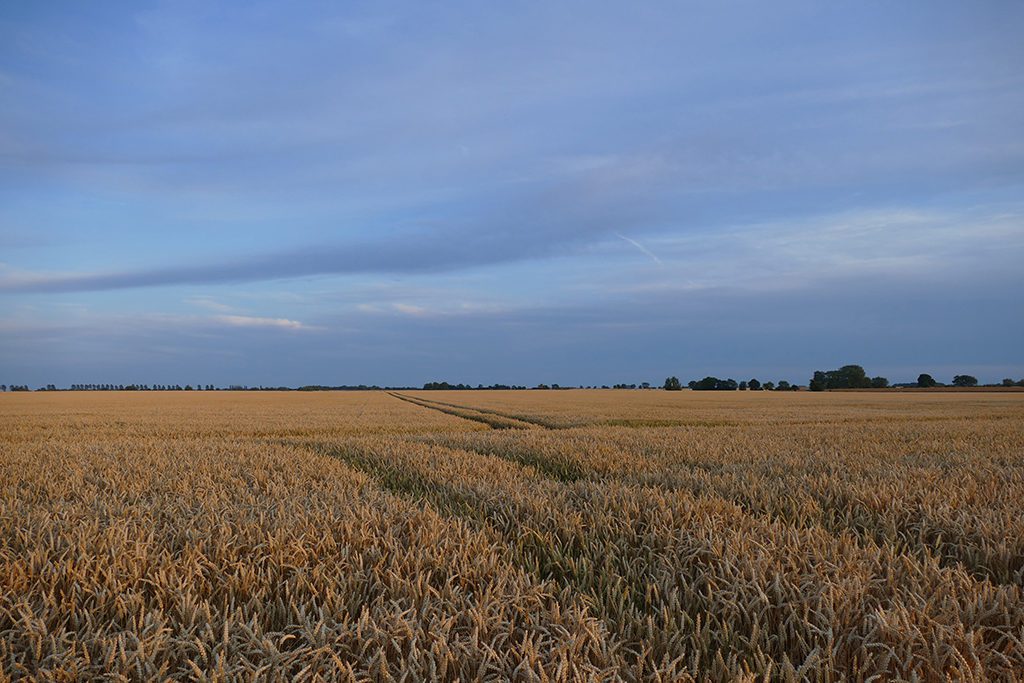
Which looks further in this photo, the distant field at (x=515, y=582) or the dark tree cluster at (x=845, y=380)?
the dark tree cluster at (x=845, y=380)

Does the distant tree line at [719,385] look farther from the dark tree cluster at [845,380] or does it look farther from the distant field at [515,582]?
the distant field at [515,582]

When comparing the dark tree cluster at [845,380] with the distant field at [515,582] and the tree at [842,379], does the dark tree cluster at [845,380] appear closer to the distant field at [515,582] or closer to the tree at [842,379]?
the tree at [842,379]

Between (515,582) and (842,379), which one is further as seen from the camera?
(842,379)

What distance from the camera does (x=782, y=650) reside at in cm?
281

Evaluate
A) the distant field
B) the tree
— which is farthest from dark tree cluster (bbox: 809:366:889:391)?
the distant field

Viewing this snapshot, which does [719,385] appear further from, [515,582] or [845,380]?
[515,582]

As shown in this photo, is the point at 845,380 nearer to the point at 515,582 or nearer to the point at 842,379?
the point at 842,379

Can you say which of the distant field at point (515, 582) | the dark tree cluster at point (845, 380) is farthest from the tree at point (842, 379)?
the distant field at point (515, 582)

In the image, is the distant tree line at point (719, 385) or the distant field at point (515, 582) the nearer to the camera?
the distant field at point (515, 582)

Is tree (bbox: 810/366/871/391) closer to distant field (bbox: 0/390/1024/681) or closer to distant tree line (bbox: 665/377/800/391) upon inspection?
distant tree line (bbox: 665/377/800/391)

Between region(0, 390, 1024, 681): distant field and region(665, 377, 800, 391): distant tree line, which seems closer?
region(0, 390, 1024, 681): distant field

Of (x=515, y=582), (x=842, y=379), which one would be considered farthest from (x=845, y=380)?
(x=515, y=582)

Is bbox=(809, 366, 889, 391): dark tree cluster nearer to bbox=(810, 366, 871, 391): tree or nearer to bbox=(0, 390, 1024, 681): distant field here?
bbox=(810, 366, 871, 391): tree

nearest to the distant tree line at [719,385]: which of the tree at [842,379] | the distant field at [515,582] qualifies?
the tree at [842,379]
